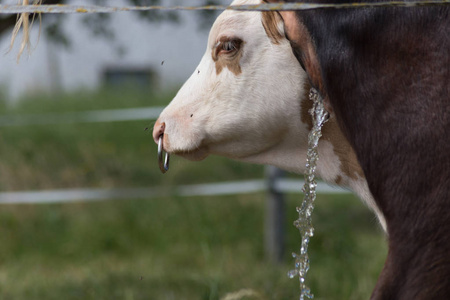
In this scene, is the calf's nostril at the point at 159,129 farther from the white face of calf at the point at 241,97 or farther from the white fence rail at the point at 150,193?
the white fence rail at the point at 150,193

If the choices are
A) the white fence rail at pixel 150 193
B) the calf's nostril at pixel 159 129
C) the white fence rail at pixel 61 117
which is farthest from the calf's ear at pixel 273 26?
the white fence rail at pixel 61 117

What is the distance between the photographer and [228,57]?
2.20m

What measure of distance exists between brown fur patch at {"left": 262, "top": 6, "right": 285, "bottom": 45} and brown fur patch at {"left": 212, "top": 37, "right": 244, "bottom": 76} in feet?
0.34

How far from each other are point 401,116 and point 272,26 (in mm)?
602

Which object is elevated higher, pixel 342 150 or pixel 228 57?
pixel 228 57

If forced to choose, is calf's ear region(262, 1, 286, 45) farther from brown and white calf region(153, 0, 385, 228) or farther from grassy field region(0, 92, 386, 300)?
grassy field region(0, 92, 386, 300)

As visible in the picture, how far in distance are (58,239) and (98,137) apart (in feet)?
4.91

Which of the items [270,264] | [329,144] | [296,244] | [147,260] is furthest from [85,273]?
[329,144]

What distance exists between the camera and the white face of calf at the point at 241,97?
2127 mm

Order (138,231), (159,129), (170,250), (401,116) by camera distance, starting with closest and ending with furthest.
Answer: (401,116), (159,129), (170,250), (138,231)

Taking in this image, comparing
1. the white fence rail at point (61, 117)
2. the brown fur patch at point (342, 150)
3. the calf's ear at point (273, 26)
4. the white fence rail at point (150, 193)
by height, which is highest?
the calf's ear at point (273, 26)

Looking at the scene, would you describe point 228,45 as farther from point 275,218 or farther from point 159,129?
point 275,218

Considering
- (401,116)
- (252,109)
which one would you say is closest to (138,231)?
(252,109)

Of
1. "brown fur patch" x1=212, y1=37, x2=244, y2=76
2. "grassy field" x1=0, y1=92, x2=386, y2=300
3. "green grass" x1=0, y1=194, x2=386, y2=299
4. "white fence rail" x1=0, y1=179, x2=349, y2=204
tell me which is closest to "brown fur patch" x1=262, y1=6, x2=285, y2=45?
"brown fur patch" x1=212, y1=37, x2=244, y2=76
